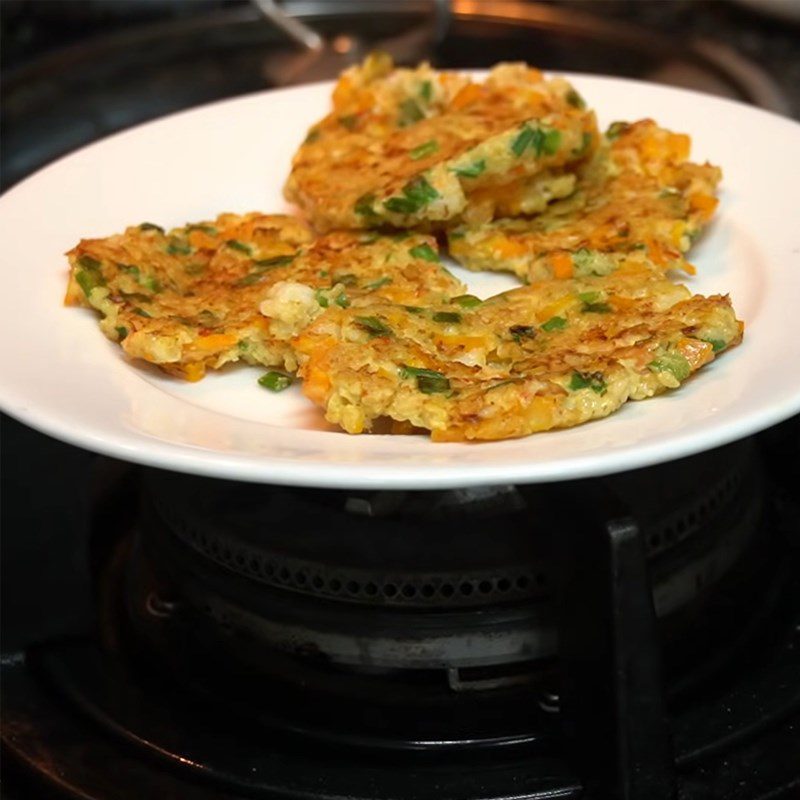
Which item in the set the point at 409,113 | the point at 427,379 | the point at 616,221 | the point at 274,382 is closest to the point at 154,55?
the point at 409,113

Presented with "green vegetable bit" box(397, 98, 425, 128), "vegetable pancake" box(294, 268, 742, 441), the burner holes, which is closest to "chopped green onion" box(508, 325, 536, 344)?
"vegetable pancake" box(294, 268, 742, 441)

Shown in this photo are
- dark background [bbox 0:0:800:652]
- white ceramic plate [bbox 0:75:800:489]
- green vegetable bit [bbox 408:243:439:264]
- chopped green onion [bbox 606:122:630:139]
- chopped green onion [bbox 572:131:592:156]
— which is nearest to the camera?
white ceramic plate [bbox 0:75:800:489]

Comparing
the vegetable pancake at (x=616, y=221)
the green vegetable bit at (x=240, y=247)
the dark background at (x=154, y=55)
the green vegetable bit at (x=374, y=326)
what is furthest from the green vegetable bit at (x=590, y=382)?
the dark background at (x=154, y=55)

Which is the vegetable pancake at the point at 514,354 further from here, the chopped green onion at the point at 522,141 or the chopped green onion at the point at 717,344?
the chopped green onion at the point at 522,141

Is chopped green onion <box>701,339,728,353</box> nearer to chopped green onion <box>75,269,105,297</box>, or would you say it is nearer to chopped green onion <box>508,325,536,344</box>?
chopped green onion <box>508,325,536,344</box>

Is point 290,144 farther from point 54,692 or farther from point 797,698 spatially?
point 797,698

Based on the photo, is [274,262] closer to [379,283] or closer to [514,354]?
[379,283]

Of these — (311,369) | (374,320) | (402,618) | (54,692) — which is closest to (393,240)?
(374,320)
